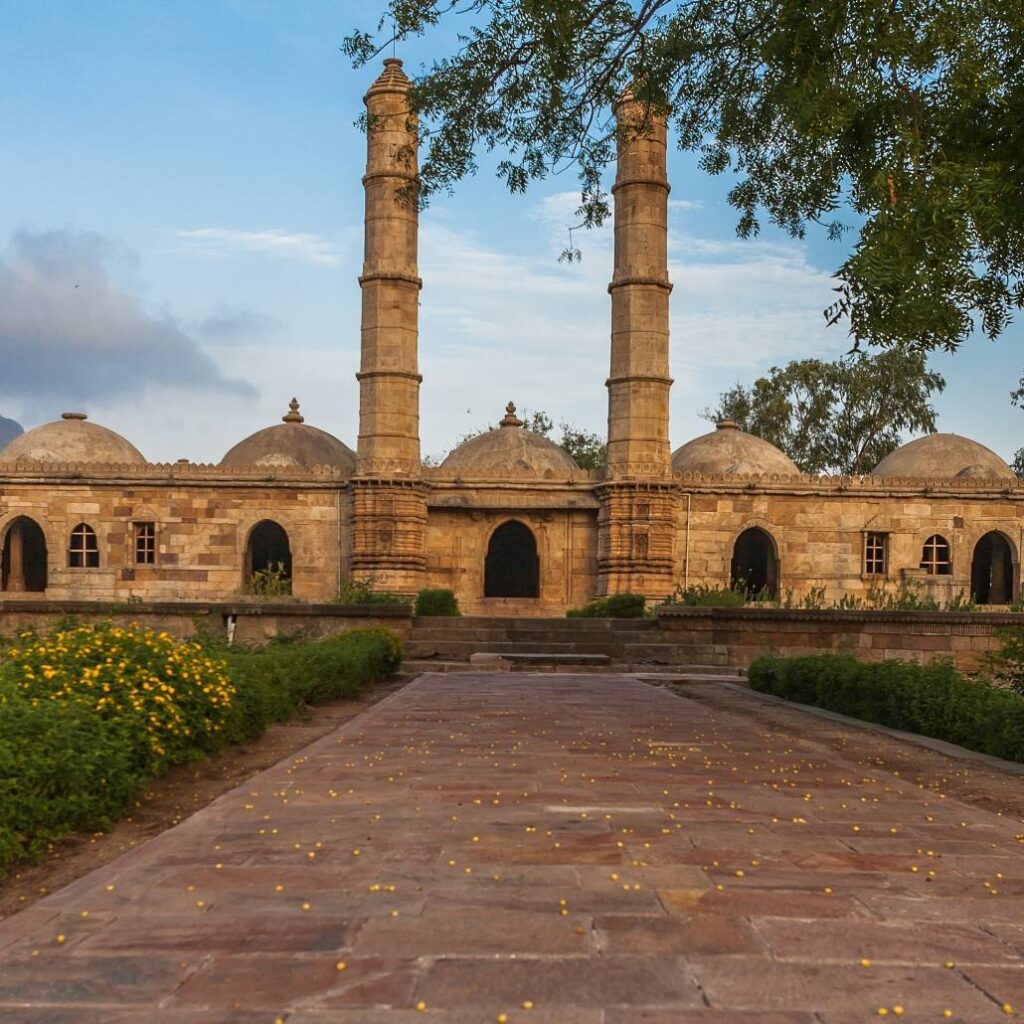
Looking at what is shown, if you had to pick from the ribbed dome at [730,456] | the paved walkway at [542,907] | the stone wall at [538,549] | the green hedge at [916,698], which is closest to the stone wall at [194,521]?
the stone wall at [538,549]

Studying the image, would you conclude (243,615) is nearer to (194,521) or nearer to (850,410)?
(194,521)

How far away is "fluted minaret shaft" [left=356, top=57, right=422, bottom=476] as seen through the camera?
2222 cm

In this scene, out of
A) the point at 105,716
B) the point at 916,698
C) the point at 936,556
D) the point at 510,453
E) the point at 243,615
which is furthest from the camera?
the point at 510,453

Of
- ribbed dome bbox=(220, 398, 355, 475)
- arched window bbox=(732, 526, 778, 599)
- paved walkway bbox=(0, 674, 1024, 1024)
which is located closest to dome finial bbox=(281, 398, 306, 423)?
ribbed dome bbox=(220, 398, 355, 475)

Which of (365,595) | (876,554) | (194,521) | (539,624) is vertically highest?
(194,521)

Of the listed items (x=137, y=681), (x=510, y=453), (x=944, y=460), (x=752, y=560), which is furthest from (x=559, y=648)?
(x=944, y=460)

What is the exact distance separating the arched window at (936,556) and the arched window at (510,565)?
328 inches

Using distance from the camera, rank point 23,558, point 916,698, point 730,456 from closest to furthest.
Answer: point 916,698 < point 23,558 < point 730,456

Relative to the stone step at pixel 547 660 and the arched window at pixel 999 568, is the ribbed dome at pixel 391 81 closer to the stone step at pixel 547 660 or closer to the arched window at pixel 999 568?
the stone step at pixel 547 660

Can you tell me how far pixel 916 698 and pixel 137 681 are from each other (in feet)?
20.3

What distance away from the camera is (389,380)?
73.3ft

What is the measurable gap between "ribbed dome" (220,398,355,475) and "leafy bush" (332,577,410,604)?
386 cm

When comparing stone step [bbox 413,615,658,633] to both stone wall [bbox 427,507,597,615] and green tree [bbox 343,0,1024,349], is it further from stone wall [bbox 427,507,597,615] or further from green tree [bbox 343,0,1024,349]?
green tree [bbox 343,0,1024,349]

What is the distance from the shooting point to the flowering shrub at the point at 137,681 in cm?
648
